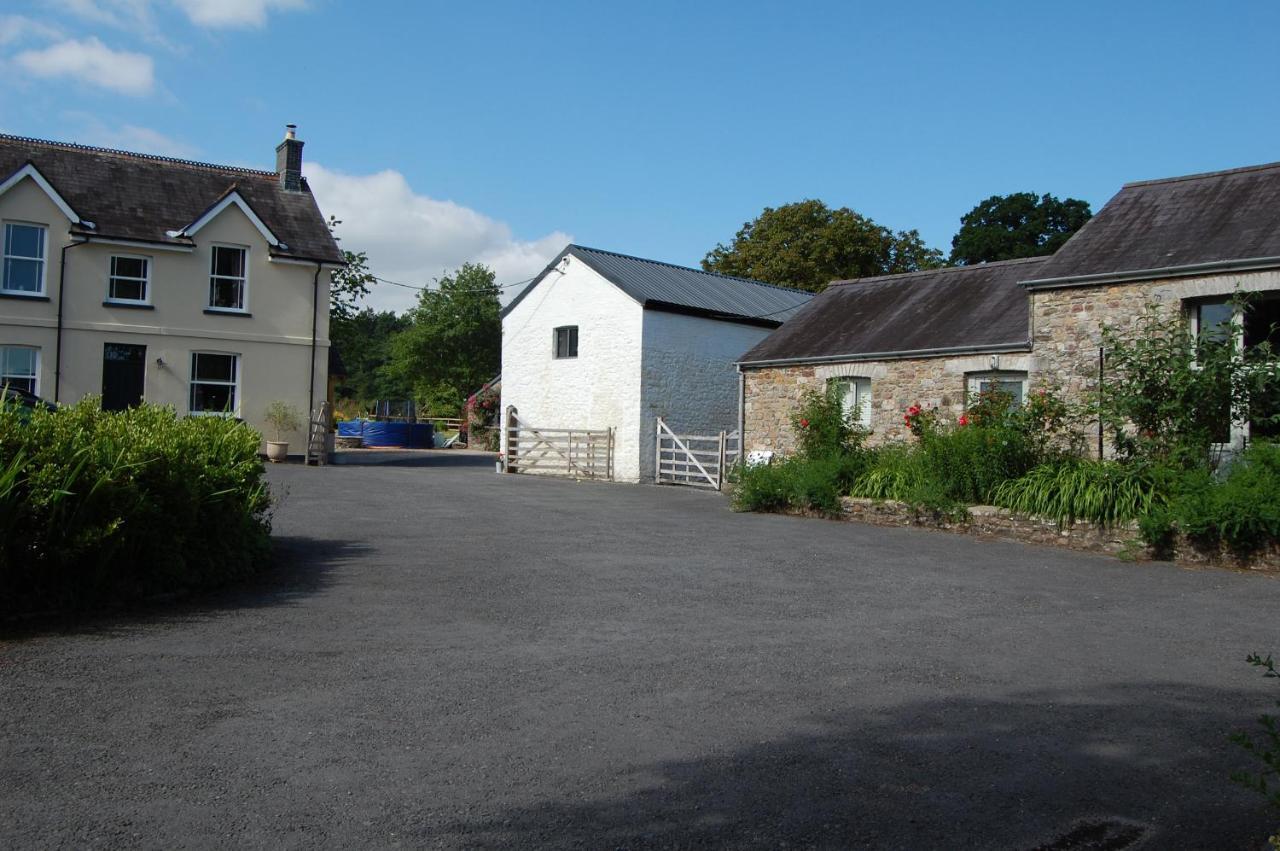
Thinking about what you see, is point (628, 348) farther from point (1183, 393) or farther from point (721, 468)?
point (1183, 393)

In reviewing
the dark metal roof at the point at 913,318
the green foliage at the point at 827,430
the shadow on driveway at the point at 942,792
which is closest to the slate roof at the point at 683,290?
the dark metal roof at the point at 913,318

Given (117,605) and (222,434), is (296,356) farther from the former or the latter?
(117,605)

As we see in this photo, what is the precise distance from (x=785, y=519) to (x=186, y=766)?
1327cm

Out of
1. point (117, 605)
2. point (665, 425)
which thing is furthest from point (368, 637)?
point (665, 425)

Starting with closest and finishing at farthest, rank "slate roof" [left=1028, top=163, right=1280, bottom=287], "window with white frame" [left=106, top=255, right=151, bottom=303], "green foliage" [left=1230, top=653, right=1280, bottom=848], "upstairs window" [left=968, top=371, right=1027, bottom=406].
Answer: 1. "green foliage" [left=1230, top=653, right=1280, bottom=848]
2. "slate roof" [left=1028, top=163, right=1280, bottom=287]
3. "upstairs window" [left=968, top=371, right=1027, bottom=406]
4. "window with white frame" [left=106, top=255, right=151, bottom=303]

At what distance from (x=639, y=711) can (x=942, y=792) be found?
1.82 m

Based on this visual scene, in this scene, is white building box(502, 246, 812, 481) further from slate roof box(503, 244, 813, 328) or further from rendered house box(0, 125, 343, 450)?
rendered house box(0, 125, 343, 450)

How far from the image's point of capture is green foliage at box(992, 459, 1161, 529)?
44.0 feet

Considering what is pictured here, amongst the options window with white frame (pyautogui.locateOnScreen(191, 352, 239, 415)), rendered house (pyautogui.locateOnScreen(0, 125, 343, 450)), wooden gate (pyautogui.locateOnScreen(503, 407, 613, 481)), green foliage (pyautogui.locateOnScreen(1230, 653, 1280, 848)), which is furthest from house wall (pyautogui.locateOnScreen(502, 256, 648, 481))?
green foliage (pyautogui.locateOnScreen(1230, 653, 1280, 848))

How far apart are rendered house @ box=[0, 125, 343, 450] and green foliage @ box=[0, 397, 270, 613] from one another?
18.1 meters

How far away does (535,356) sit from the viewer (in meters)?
30.6

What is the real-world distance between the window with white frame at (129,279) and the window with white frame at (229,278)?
1.57 metres

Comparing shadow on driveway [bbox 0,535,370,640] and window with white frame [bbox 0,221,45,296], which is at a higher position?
window with white frame [bbox 0,221,45,296]

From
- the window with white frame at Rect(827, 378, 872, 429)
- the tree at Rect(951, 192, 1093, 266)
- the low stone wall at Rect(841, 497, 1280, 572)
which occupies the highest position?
the tree at Rect(951, 192, 1093, 266)
